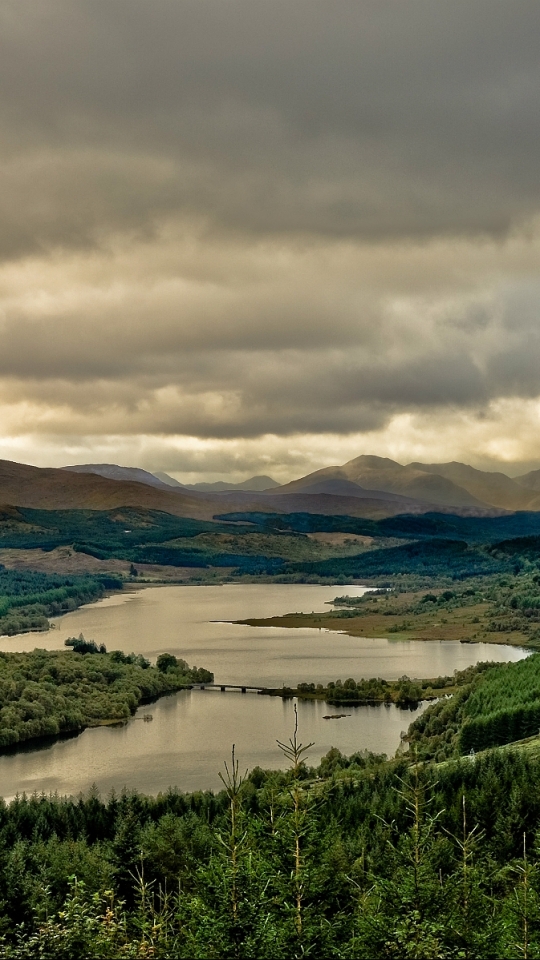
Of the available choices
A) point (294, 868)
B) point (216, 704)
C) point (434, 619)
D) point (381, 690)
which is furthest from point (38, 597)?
point (294, 868)

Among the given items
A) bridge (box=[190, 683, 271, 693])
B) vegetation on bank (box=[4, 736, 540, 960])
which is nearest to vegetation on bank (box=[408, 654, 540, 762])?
vegetation on bank (box=[4, 736, 540, 960])

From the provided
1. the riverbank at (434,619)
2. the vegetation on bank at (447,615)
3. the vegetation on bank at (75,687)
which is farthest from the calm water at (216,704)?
the vegetation on bank at (447,615)

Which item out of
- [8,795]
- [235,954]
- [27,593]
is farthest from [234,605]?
[235,954]

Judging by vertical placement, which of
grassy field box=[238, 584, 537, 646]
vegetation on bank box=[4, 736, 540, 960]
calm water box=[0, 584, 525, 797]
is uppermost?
vegetation on bank box=[4, 736, 540, 960]

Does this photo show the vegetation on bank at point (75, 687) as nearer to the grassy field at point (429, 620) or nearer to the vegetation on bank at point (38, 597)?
the grassy field at point (429, 620)

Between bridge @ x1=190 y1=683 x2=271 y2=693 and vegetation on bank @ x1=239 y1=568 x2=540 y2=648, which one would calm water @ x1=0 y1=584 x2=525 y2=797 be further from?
A: vegetation on bank @ x1=239 y1=568 x2=540 y2=648

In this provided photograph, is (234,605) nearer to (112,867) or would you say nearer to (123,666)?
(123,666)
